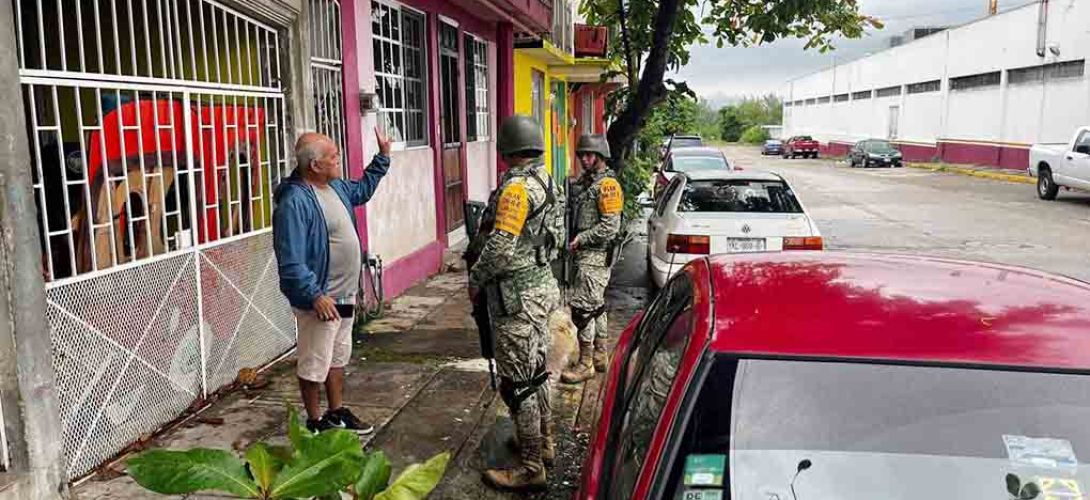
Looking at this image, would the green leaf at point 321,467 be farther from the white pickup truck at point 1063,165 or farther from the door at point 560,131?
the white pickup truck at point 1063,165

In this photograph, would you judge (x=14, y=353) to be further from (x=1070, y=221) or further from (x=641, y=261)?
(x=1070, y=221)

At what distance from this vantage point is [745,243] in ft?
25.8

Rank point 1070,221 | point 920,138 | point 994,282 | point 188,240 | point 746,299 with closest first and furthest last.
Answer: point 746,299 → point 994,282 → point 188,240 → point 1070,221 → point 920,138

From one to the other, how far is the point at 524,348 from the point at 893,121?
44.5 meters

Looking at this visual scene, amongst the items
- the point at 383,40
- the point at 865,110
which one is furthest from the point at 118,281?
the point at 865,110

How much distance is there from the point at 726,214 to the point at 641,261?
3.17 m

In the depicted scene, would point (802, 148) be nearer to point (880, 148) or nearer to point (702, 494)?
point (880, 148)

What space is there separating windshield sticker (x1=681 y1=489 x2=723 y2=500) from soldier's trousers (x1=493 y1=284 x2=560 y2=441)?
2.10m

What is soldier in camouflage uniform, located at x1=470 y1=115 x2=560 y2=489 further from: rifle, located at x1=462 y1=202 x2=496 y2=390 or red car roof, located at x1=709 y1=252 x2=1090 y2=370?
red car roof, located at x1=709 y1=252 x2=1090 y2=370

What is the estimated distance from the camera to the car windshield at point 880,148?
3666 centimetres

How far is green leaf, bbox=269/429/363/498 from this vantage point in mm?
2311

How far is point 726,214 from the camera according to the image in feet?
26.7

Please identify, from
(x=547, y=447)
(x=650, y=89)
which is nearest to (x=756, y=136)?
(x=650, y=89)

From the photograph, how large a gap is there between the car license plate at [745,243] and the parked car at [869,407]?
5.59 m
